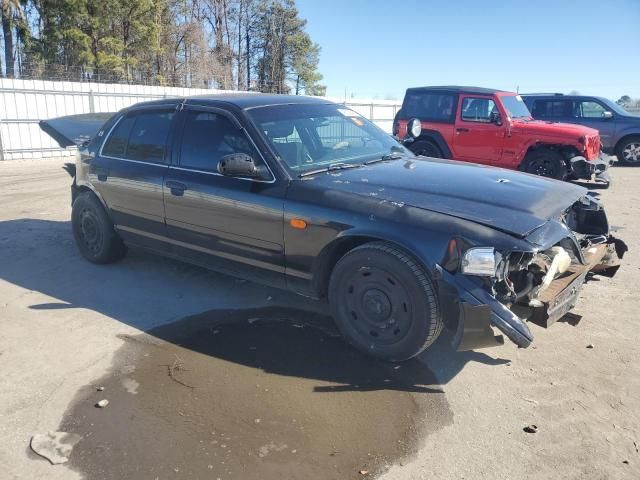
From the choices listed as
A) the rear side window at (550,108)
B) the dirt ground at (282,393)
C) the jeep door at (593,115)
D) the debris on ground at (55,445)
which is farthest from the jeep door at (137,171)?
the jeep door at (593,115)

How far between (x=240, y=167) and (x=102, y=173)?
7.10 ft

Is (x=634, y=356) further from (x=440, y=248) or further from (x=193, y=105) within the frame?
(x=193, y=105)

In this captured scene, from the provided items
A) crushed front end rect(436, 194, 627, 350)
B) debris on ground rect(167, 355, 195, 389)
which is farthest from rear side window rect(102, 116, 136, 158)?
crushed front end rect(436, 194, 627, 350)

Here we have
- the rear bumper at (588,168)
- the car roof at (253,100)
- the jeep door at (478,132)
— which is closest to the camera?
the car roof at (253,100)

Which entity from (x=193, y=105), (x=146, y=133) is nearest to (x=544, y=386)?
(x=193, y=105)

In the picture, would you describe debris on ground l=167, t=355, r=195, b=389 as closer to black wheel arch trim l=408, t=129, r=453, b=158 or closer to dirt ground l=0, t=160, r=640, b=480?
dirt ground l=0, t=160, r=640, b=480

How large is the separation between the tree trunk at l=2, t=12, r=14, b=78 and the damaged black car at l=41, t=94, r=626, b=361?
88.5 ft

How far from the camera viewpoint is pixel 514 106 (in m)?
11.1

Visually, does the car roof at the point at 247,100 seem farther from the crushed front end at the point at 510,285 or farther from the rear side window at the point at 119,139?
the crushed front end at the point at 510,285

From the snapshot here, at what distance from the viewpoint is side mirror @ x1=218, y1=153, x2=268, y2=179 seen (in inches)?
158

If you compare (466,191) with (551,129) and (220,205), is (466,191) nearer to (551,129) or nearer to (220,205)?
(220,205)

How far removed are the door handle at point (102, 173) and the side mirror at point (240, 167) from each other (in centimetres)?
189

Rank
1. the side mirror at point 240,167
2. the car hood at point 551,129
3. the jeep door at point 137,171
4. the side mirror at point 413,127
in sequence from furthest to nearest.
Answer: the car hood at point 551,129 < the side mirror at point 413,127 < the jeep door at point 137,171 < the side mirror at point 240,167

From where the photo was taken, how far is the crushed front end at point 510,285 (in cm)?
318
